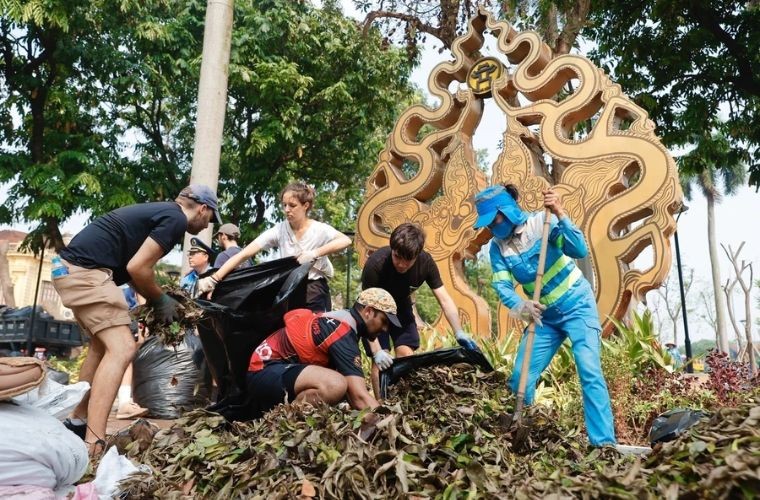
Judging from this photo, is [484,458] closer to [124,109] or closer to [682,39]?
[682,39]

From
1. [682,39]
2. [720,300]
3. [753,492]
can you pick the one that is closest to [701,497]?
[753,492]

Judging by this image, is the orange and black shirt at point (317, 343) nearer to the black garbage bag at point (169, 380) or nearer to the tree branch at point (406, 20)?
the black garbage bag at point (169, 380)

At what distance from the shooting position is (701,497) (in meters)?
1.80

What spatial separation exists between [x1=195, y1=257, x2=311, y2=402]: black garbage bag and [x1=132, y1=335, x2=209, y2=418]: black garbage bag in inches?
63.4

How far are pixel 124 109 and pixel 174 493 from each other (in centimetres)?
1248

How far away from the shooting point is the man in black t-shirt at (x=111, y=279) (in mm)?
3617

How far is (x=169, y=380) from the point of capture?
5.75 metres

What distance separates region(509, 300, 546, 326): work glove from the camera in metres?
3.89

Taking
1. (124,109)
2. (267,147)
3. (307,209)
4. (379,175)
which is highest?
(124,109)

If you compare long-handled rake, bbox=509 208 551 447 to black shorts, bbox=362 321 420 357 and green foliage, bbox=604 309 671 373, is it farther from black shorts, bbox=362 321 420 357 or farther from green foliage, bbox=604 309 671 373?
green foliage, bbox=604 309 671 373

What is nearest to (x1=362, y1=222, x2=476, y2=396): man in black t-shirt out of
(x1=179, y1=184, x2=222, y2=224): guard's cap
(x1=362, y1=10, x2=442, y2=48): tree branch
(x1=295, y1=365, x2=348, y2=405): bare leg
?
(x1=295, y1=365, x2=348, y2=405): bare leg

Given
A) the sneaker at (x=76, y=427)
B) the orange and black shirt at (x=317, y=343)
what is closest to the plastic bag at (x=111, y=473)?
the sneaker at (x=76, y=427)

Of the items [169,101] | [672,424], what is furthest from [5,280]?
[672,424]

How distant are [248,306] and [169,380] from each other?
6.53 ft
